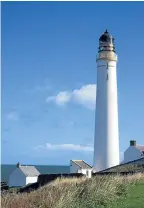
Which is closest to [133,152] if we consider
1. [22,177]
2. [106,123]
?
[106,123]

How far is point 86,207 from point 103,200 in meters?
1.15

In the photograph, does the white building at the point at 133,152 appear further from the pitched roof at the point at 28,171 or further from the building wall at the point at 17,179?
the building wall at the point at 17,179

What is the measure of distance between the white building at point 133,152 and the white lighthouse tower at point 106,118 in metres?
8.44

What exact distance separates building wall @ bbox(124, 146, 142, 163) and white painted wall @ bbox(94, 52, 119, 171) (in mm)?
8496

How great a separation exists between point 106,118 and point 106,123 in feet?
1.45

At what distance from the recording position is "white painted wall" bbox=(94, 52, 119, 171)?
1516 inches

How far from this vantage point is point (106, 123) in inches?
1518

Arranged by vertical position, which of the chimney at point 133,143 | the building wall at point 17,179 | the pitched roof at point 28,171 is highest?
the chimney at point 133,143

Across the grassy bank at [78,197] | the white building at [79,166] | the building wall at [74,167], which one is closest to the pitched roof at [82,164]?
the white building at [79,166]

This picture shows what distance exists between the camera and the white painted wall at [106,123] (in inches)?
1516

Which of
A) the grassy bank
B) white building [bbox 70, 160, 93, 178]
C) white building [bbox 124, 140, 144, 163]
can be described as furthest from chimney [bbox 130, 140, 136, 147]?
the grassy bank

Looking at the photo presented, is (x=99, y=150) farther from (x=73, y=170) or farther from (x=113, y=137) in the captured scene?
(x=73, y=170)

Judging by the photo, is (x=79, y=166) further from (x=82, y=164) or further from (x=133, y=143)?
(x=133, y=143)

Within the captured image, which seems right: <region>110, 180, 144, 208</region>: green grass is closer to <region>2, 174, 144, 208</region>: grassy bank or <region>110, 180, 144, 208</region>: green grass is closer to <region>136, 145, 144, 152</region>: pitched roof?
<region>2, 174, 144, 208</region>: grassy bank
